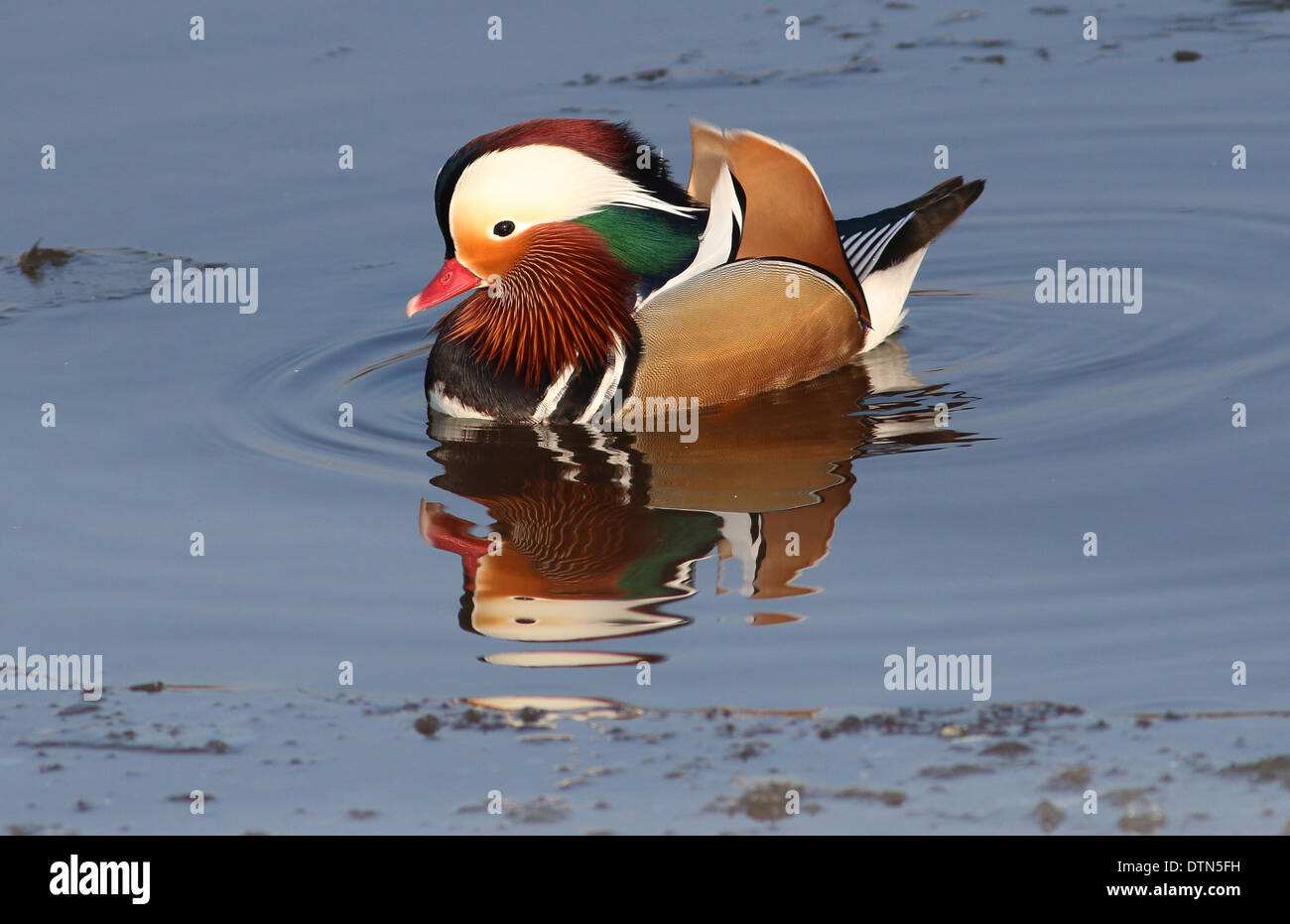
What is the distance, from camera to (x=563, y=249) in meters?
9.50

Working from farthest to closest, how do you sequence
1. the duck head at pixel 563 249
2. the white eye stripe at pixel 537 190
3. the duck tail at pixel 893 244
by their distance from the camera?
the duck tail at pixel 893 244 < the duck head at pixel 563 249 < the white eye stripe at pixel 537 190

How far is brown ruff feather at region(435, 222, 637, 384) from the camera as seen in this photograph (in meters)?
9.29

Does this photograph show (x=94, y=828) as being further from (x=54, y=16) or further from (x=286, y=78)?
(x=54, y=16)

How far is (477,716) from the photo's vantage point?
5961 mm

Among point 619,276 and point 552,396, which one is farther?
point 619,276

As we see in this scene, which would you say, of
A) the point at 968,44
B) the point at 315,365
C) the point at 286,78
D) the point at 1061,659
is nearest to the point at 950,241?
the point at 968,44

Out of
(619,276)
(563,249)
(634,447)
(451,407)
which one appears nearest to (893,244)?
(619,276)

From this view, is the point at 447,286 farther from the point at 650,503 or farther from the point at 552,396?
the point at 650,503

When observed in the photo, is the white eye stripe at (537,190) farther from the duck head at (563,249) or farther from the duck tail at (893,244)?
the duck tail at (893,244)

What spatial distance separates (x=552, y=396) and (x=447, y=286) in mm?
729

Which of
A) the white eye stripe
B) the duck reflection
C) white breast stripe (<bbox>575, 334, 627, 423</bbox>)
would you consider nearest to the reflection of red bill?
the white eye stripe

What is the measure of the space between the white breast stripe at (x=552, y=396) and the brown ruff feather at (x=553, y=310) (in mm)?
57

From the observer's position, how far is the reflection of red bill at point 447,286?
357 inches

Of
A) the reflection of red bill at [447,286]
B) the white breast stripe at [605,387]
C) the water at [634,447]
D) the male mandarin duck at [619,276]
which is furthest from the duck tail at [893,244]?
the reflection of red bill at [447,286]
